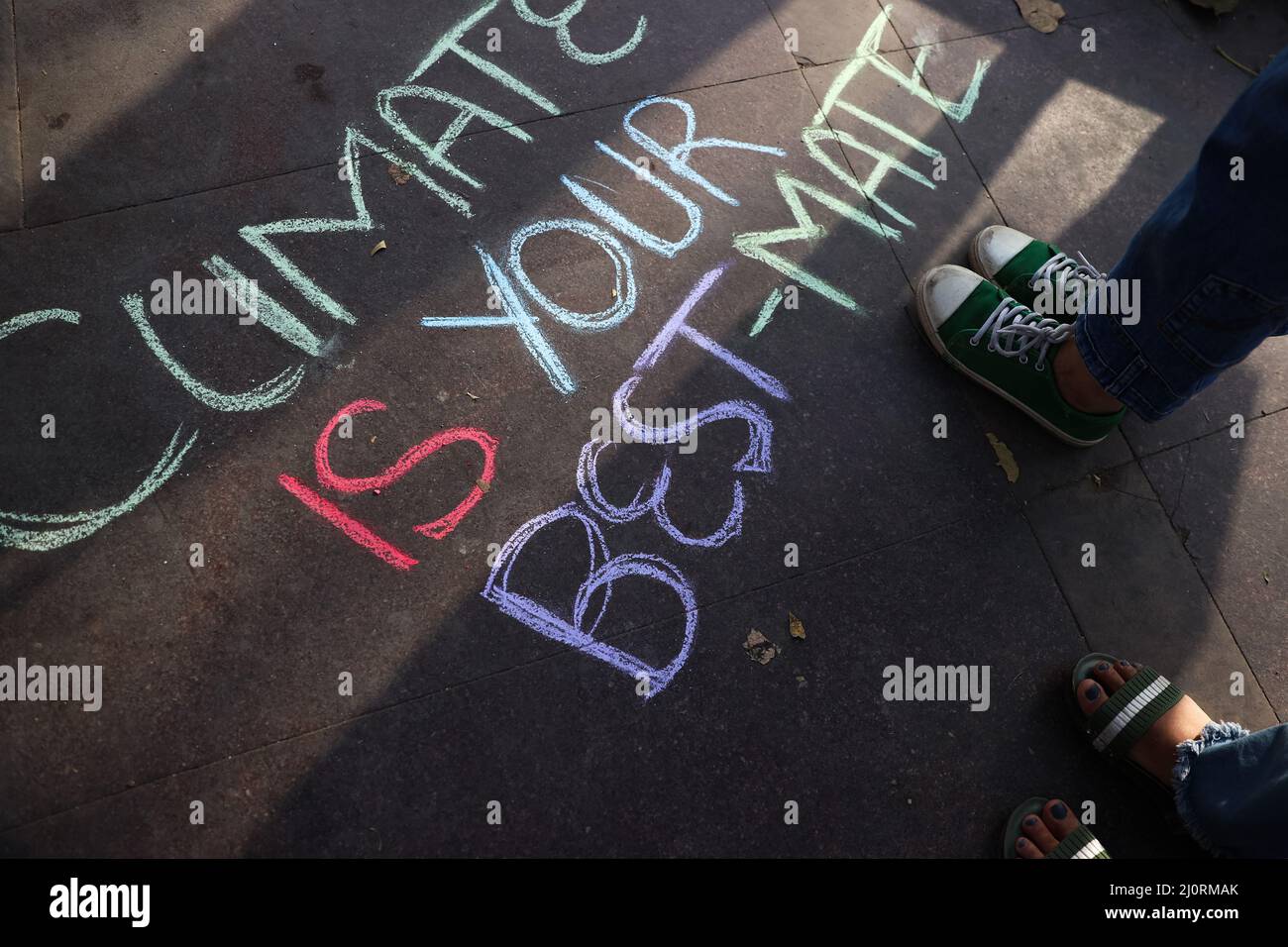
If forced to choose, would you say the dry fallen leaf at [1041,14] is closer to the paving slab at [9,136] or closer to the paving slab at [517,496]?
the paving slab at [517,496]

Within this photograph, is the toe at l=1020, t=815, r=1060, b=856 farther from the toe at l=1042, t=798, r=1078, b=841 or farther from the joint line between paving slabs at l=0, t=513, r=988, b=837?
the joint line between paving slabs at l=0, t=513, r=988, b=837

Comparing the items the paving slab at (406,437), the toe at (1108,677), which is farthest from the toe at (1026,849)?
the paving slab at (406,437)

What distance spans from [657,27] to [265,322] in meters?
1.85

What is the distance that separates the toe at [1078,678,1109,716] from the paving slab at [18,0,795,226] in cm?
241

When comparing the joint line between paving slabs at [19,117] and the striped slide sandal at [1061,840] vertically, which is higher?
the joint line between paving slabs at [19,117]

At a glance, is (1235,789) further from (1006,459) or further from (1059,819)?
(1006,459)

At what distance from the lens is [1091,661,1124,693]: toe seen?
8.11 ft

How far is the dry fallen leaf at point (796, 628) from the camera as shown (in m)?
2.51

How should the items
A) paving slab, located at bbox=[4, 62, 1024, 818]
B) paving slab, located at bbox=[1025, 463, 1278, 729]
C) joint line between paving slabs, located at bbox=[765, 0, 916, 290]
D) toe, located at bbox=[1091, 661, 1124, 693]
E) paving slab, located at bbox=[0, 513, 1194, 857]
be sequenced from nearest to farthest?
paving slab, located at bbox=[0, 513, 1194, 857] → paving slab, located at bbox=[4, 62, 1024, 818] → toe, located at bbox=[1091, 661, 1124, 693] → paving slab, located at bbox=[1025, 463, 1278, 729] → joint line between paving slabs, located at bbox=[765, 0, 916, 290]

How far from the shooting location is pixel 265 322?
271cm

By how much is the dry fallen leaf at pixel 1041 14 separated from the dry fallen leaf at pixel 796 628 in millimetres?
2775

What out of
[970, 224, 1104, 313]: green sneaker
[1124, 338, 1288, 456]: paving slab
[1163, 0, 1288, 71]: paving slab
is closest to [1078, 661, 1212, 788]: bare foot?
[1124, 338, 1288, 456]: paving slab

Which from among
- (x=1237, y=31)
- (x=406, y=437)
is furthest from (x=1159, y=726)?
(x=1237, y=31)
